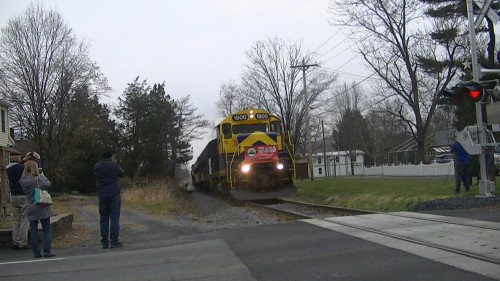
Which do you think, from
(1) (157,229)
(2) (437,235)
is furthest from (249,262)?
(1) (157,229)

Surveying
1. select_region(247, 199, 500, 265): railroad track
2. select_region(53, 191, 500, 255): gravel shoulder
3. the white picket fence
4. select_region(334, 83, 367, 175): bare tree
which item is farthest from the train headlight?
select_region(334, 83, 367, 175): bare tree

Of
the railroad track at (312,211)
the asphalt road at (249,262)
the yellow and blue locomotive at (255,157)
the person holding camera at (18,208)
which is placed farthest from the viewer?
the yellow and blue locomotive at (255,157)

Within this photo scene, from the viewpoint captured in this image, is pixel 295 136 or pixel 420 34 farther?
pixel 295 136

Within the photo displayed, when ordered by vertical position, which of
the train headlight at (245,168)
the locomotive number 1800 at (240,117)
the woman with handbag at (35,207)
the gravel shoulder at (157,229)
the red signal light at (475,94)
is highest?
the locomotive number 1800 at (240,117)

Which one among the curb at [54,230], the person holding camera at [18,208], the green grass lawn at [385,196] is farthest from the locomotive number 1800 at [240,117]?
the person holding camera at [18,208]

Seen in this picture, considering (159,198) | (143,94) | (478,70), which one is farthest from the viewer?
(143,94)

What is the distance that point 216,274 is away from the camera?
6.57 m

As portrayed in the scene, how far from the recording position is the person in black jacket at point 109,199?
9.47 meters

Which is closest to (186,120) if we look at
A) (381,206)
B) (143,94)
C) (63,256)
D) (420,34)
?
(143,94)

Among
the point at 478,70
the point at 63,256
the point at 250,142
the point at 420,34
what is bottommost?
the point at 63,256

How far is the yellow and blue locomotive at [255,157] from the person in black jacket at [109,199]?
1113 centimetres

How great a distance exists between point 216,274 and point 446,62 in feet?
115

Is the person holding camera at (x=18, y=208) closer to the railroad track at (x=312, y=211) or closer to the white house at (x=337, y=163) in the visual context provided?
the railroad track at (x=312, y=211)

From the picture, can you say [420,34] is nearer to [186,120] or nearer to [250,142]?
[250,142]
